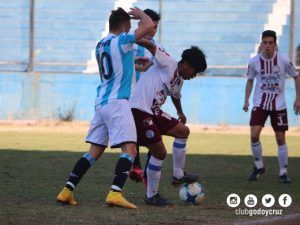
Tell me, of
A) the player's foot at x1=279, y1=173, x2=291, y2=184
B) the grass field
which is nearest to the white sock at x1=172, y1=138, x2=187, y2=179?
the grass field

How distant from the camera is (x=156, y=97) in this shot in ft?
29.4

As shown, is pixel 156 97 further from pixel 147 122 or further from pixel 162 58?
→ pixel 162 58

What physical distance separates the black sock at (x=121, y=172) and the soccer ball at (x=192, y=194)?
80 cm

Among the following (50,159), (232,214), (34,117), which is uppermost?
(232,214)

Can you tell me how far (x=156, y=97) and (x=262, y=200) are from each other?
63.9 inches

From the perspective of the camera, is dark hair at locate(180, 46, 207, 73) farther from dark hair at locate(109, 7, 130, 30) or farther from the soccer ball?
the soccer ball

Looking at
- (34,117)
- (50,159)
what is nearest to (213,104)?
(34,117)

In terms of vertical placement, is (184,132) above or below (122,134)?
below

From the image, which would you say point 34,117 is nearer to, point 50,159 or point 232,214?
point 50,159

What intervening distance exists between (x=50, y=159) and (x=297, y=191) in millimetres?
5371

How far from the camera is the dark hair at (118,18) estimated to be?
27.6 feet

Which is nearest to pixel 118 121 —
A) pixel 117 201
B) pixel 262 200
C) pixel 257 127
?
pixel 117 201

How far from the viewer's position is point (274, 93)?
11953 mm

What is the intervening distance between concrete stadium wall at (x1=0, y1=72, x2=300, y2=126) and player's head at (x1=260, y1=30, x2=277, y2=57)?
1509 cm
